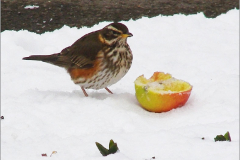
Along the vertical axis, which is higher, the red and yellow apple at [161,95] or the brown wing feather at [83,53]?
the brown wing feather at [83,53]

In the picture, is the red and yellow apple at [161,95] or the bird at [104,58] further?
the bird at [104,58]

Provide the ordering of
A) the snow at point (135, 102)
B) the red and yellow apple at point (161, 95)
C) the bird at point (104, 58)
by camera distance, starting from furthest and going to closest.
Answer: the bird at point (104, 58) < the red and yellow apple at point (161, 95) < the snow at point (135, 102)

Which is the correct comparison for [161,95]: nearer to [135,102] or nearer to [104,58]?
[135,102]

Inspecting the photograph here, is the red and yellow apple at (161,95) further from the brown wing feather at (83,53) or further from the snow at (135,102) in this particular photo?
the brown wing feather at (83,53)

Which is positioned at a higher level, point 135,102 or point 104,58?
point 104,58

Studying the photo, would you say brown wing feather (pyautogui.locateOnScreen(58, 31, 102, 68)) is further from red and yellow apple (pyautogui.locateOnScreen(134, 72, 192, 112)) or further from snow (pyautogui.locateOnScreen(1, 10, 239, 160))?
red and yellow apple (pyautogui.locateOnScreen(134, 72, 192, 112))

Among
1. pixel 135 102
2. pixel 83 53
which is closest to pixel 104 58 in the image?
pixel 83 53

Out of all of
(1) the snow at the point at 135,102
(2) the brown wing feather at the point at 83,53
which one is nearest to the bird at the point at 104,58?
(2) the brown wing feather at the point at 83,53
